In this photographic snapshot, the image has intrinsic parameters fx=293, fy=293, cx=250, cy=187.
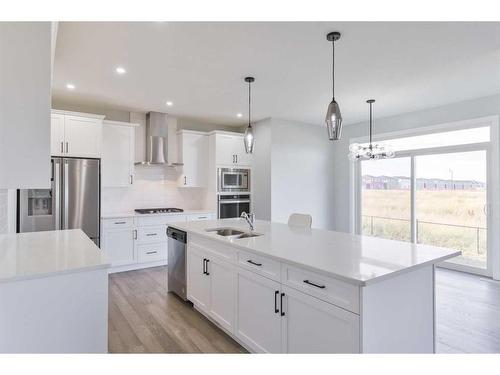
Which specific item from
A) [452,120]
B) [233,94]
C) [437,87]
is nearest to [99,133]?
[233,94]

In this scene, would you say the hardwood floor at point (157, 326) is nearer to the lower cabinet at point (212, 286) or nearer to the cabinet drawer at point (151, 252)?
the lower cabinet at point (212, 286)

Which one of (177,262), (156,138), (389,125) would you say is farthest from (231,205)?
(389,125)

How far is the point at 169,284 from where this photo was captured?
3.61 m

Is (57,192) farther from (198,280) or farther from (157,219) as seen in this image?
Result: (198,280)

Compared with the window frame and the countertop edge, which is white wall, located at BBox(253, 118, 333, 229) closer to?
the window frame

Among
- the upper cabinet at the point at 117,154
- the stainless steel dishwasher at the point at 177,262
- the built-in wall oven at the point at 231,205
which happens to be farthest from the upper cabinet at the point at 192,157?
the stainless steel dishwasher at the point at 177,262

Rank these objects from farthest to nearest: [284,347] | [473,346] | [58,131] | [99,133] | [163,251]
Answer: [163,251] < [99,133] < [58,131] < [473,346] < [284,347]

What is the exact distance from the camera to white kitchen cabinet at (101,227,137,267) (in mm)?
4344

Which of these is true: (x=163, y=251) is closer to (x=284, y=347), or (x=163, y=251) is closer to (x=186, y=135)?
(x=186, y=135)

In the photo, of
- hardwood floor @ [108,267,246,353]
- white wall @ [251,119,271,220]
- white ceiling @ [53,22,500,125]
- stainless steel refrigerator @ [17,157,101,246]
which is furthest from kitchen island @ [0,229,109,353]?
white wall @ [251,119,271,220]

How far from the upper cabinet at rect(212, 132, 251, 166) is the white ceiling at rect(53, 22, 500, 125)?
0.86 metres

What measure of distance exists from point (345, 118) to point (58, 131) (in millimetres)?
4693

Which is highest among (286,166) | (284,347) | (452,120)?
(452,120)

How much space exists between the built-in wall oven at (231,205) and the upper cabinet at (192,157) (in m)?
0.50
